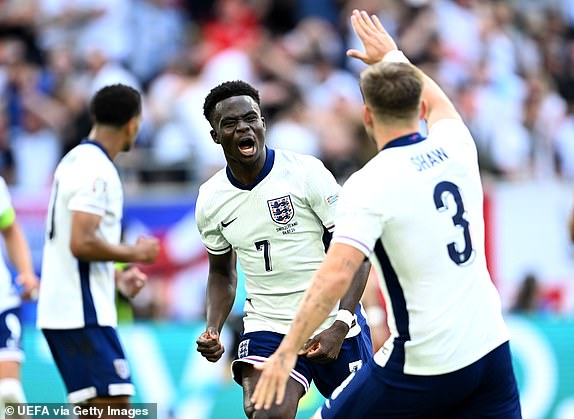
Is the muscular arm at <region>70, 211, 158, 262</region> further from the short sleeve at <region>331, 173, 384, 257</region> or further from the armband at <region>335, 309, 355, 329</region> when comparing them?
the short sleeve at <region>331, 173, 384, 257</region>

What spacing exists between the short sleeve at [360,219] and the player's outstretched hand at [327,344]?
4.53 ft

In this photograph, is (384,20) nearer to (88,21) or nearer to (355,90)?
(355,90)

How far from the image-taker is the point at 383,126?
586 cm

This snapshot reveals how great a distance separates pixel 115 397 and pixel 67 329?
579 millimetres

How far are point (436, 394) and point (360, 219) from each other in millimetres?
1007

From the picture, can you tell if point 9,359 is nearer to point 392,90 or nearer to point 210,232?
point 210,232

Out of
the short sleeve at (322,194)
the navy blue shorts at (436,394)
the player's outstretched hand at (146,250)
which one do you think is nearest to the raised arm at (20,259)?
the player's outstretched hand at (146,250)

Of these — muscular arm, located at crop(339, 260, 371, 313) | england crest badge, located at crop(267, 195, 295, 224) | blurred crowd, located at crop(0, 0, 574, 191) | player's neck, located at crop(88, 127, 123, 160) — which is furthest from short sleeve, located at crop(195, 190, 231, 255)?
blurred crowd, located at crop(0, 0, 574, 191)

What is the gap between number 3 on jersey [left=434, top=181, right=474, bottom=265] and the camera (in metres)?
5.76

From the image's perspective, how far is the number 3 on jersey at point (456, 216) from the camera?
5758mm

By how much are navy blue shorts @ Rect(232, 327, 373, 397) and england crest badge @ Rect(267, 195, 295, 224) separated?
2.39 ft

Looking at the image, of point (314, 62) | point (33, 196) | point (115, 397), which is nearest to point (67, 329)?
point (115, 397)

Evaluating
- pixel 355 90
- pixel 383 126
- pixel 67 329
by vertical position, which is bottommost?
pixel 67 329

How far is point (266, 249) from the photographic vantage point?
724cm
